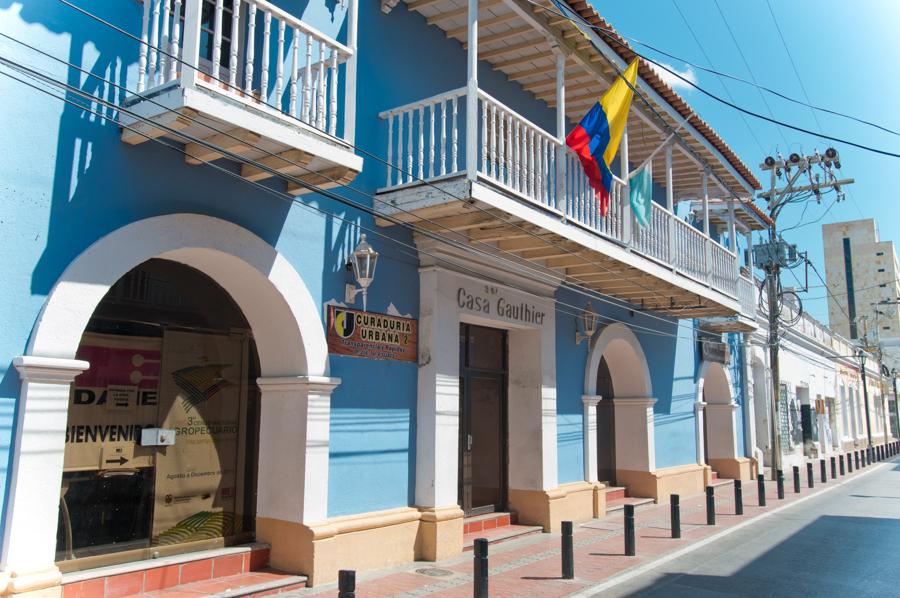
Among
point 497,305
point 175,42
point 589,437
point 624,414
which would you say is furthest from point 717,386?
point 175,42

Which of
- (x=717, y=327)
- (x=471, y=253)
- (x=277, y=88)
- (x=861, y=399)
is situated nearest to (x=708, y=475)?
(x=717, y=327)

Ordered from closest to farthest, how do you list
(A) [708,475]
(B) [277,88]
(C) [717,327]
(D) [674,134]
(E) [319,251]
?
(B) [277,88], (E) [319,251], (D) [674,134], (A) [708,475], (C) [717,327]

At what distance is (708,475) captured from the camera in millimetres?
17609

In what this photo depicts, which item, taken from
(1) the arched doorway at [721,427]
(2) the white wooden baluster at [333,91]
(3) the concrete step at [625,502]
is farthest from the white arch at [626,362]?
(2) the white wooden baluster at [333,91]

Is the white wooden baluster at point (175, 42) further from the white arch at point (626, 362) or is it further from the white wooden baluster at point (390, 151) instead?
the white arch at point (626, 362)

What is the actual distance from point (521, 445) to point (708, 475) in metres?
8.05

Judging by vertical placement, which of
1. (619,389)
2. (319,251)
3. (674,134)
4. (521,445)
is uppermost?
(674,134)

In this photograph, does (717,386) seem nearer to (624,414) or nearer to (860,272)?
(624,414)

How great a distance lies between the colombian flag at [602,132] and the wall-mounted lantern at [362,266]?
3330mm

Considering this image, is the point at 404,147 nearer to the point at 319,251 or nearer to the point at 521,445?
the point at 319,251

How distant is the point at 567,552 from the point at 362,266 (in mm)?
3970

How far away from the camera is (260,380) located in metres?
8.08

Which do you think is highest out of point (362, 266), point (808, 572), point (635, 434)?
point (362, 266)

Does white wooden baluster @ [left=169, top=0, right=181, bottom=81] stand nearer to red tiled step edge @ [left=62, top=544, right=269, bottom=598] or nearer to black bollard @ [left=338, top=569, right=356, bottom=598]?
black bollard @ [left=338, top=569, right=356, bottom=598]
